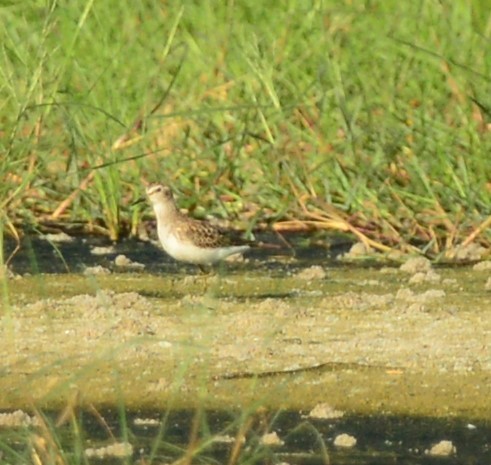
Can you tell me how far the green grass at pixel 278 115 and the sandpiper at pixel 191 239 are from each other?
0.39 meters

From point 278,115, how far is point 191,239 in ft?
3.53

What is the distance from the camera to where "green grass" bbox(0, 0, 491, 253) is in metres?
8.51

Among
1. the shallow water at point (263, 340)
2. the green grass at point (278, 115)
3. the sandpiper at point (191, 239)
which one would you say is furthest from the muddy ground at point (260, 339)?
the green grass at point (278, 115)

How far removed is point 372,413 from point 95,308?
1895mm

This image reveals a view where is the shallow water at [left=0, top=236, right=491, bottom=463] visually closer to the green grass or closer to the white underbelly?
the white underbelly

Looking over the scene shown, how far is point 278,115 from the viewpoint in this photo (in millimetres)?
8938

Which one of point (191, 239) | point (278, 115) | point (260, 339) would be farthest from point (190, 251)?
point (260, 339)

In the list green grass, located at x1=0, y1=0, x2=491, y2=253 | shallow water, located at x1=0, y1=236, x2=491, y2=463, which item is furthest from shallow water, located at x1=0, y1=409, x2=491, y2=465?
green grass, located at x1=0, y1=0, x2=491, y2=253

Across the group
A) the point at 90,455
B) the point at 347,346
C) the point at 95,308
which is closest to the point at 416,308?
the point at 347,346

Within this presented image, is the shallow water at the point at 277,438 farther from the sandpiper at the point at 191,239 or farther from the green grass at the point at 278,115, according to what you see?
the green grass at the point at 278,115

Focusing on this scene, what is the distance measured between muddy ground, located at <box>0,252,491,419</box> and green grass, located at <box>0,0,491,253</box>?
608 mm

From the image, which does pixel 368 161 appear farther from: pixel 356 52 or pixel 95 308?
pixel 95 308

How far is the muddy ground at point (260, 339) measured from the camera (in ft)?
18.2

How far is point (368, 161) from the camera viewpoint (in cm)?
882
